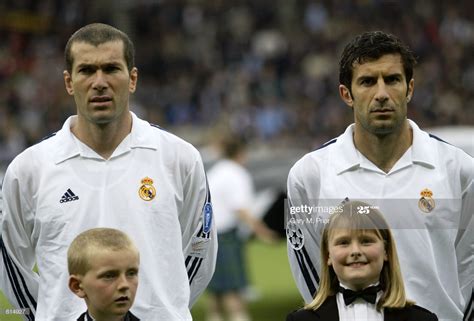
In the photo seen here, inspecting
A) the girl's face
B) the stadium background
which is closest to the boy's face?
the girl's face

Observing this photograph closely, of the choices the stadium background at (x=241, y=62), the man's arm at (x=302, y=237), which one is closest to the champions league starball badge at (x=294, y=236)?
the man's arm at (x=302, y=237)

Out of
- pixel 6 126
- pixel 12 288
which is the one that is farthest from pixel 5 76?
pixel 12 288

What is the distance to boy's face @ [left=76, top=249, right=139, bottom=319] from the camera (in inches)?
169

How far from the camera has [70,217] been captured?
491 centimetres

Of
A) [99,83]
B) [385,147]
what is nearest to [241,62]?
[385,147]

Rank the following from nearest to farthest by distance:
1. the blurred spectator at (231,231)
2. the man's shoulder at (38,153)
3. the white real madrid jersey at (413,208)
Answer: the white real madrid jersey at (413,208) → the man's shoulder at (38,153) → the blurred spectator at (231,231)

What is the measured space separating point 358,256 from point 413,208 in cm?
65

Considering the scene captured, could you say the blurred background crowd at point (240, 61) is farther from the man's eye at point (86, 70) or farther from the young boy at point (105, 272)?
the young boy at point (105, 272)

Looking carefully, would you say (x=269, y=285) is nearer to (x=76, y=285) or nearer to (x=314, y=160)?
(x=314, y=160)

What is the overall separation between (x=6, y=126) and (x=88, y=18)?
649cm

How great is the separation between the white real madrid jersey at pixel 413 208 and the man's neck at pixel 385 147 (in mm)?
30

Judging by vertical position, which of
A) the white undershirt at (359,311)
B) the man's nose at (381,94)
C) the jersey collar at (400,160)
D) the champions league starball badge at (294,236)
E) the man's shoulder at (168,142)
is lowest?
the white undershirt at (359,311)

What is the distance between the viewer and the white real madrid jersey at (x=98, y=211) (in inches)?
193

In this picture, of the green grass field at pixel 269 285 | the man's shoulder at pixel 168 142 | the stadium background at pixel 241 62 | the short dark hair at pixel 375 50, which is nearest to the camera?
the short dark hair at pixel 375 50
